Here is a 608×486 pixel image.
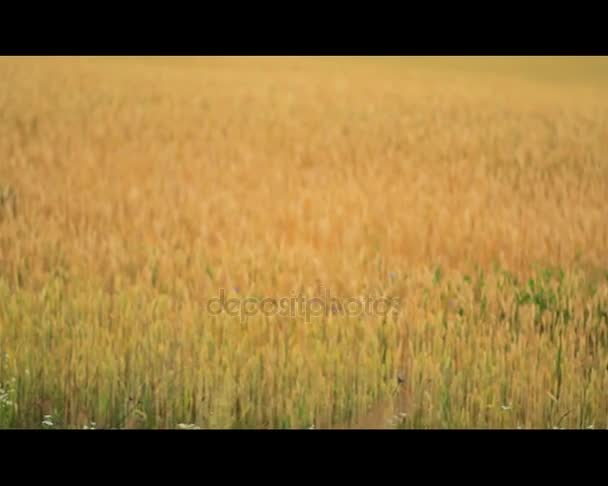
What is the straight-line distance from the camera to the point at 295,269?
188 inches

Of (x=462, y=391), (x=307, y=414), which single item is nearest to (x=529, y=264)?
(x=462, y=391)

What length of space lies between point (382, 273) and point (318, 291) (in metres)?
0.48

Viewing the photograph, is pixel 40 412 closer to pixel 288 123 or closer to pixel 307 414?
pixel 307 414

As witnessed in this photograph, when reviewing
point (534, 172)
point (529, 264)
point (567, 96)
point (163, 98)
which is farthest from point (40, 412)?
point (567, 96)

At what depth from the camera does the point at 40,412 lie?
133 inches

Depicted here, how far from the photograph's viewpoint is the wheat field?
3.44m

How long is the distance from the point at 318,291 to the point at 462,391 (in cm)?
123

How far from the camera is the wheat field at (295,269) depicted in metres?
3.44

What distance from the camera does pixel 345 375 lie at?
3.55 meters

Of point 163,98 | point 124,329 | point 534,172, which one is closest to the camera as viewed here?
point 124,329

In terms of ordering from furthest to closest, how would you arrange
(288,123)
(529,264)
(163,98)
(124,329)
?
(163,98) → (288,123) → (529,264) → (124,329)

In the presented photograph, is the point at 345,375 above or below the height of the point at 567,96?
below

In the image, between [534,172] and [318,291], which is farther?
[534,172]

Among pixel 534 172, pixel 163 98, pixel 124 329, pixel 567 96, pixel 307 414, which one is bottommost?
→ pixel 307 414
